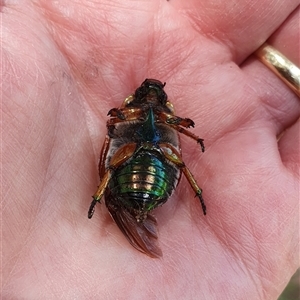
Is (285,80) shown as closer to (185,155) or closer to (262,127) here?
(262,127)

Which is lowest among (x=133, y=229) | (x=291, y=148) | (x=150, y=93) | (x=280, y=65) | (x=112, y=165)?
(x=133, y=229)

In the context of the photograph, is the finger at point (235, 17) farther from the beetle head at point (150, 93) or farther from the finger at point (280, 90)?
the beetle head at point (150, 93)

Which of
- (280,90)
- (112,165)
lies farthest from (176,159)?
(280,90)

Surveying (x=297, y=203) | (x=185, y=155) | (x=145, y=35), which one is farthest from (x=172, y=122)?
(x=297, y=203)

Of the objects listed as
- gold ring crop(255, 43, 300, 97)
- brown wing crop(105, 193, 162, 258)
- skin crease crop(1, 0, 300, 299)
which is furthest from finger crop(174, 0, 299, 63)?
brown wing crop(105, 193, 162, 258)

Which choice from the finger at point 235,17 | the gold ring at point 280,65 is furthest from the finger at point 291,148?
the finger at point 235,17

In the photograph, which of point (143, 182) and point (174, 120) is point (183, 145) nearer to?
point (174, 120)
